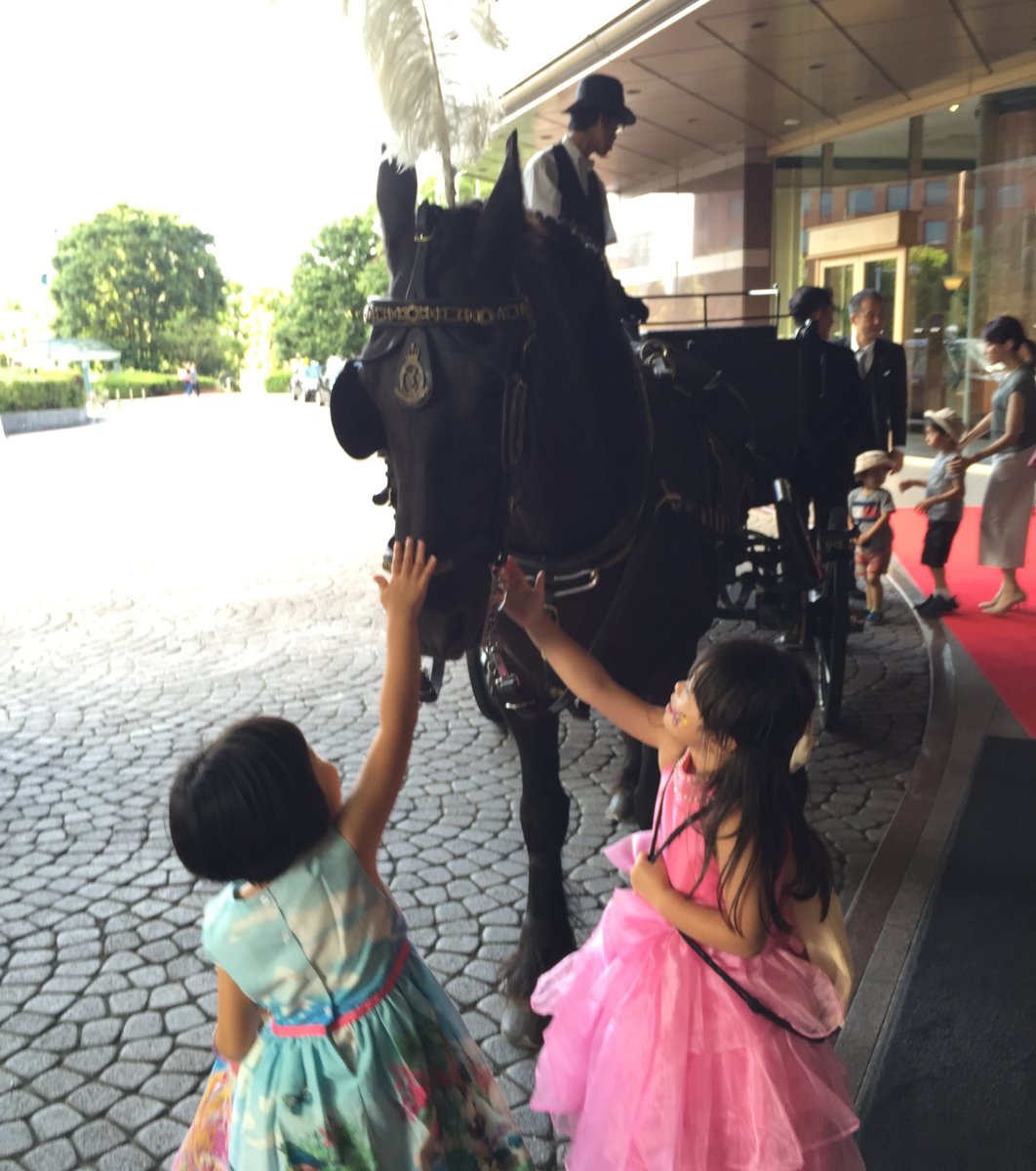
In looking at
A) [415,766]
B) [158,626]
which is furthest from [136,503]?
[415,766]

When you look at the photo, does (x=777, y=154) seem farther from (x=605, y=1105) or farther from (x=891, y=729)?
(x=605, y=1105)

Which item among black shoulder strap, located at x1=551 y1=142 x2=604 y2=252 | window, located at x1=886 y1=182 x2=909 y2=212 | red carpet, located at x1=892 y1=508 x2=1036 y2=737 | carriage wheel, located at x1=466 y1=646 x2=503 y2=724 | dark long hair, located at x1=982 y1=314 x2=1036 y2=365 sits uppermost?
window, located at x1=886 y1=182 x2=909 y2=212

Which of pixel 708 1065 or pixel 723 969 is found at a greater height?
pixel 723 969

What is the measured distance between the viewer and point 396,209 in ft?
6.93

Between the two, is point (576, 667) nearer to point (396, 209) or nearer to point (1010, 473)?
point (396, 209)

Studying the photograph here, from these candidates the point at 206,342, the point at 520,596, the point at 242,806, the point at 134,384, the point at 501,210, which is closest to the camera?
the point at 242,806

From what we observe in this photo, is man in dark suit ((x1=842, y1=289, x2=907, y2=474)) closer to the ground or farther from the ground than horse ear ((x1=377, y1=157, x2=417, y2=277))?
closer to the ground

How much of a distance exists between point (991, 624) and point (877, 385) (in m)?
1.93

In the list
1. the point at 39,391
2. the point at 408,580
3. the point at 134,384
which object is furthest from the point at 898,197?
the point at 134,384

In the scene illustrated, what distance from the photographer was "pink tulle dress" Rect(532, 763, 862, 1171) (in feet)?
5.90

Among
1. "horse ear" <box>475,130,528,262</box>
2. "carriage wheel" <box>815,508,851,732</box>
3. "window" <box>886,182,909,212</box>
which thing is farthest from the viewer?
"window" <box>886,182,909,212</box>

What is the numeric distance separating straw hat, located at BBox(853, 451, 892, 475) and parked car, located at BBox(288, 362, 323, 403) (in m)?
33.7

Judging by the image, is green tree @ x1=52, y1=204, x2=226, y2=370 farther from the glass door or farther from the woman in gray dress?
the woman in gray dress

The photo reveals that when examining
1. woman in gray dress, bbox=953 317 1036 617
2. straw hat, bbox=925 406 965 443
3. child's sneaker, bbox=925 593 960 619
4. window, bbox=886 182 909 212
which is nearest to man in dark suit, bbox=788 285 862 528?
straw hat, bbox=925 406 965 443
